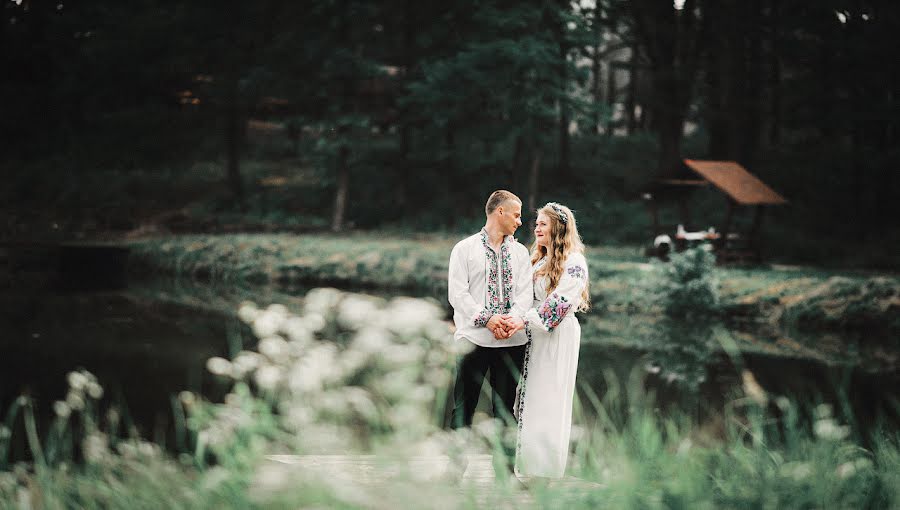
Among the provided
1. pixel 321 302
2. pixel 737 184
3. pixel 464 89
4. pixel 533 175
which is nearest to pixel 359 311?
pixel 321 302

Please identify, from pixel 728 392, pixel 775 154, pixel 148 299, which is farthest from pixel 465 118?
pixel 728 392

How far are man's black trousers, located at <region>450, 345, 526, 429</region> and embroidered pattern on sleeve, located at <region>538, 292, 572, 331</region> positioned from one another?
34 centimetres

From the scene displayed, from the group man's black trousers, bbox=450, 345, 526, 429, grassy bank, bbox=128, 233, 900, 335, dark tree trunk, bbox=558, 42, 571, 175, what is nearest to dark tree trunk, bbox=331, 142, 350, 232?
grassy bank, bbox=128, 233, 900, 335

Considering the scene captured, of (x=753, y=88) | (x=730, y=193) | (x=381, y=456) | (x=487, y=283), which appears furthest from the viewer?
(x=753, y=88)

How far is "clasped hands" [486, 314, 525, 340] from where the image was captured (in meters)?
5.02

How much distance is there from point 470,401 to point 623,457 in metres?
1.12

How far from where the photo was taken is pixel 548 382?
5145 millimetres

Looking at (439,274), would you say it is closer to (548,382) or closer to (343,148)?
(343,148)

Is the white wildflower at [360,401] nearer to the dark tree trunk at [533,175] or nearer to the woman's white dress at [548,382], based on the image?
the woman's white dress at [548,382]

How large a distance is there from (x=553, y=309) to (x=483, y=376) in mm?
601

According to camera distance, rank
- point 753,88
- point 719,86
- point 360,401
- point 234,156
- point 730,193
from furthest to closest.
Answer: point 234,156 → point 753,88 → point 719,86 → point 730,193 → point 360,401

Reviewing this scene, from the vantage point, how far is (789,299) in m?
16.5

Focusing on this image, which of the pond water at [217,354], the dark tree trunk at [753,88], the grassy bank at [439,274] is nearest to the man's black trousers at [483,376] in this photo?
the pond water at [217,354]

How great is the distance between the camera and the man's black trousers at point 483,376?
525 cm
